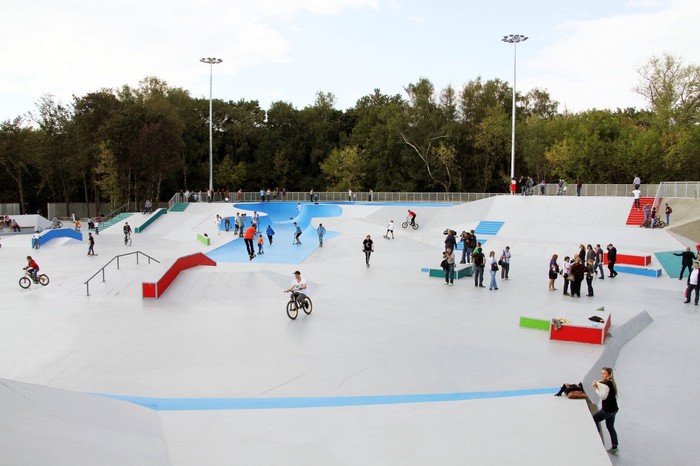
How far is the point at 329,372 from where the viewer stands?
8.51m

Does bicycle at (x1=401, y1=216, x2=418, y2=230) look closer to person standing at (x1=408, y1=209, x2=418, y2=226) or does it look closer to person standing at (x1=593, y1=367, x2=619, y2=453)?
person standing at (x1=408, y1=209, x2=418, y2=226)

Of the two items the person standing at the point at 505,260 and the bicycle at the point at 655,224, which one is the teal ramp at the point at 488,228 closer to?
the bicycle at the point at 655,224

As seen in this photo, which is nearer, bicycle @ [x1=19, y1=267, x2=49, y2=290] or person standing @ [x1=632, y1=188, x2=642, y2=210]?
bicycle @ [x1=19, y1=267, x2=49, y2=290]

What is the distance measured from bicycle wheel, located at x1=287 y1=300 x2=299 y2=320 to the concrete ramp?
5636 mm

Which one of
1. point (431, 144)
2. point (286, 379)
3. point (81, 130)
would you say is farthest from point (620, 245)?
point (81, 130)

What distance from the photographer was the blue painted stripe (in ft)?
22.6

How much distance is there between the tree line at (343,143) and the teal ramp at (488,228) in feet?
42.9

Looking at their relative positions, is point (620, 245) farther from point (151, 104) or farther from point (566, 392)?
point (151, 104)

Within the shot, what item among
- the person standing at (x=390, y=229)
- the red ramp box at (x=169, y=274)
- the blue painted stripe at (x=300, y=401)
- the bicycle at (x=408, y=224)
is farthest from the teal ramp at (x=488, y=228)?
the blue painted stripe at (x=300, y=401)

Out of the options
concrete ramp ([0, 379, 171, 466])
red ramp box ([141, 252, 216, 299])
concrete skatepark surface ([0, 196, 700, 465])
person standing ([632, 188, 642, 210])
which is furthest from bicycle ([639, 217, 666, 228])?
concrete ramp ([0, 379, 171, 466])

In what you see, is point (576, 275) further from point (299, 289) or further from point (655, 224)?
point (655, 224)

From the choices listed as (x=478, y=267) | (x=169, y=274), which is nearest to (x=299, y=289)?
(x=169, y=274)

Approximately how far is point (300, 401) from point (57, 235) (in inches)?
1121

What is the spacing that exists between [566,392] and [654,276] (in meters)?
13.9
